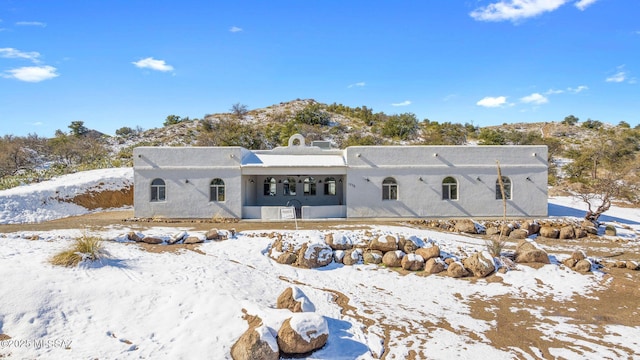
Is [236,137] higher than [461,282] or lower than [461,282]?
higher

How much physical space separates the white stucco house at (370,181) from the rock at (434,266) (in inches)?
296

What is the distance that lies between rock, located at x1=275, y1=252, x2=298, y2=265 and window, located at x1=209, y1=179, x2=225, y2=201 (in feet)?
27.0

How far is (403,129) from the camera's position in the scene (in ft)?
168

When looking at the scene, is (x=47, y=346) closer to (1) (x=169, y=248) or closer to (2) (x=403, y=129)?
(1) (x=169, y=248)

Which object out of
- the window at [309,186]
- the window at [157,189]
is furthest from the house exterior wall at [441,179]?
the window at [157,189]

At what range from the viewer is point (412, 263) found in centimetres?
1256

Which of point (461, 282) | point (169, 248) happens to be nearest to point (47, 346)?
point (169, 248)

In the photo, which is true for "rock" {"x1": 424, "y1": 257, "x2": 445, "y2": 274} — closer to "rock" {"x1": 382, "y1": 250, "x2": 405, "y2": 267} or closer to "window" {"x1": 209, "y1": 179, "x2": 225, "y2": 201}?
"rock" {"x1": 382, "y1": 250, "x2": 405, "y2": 267}

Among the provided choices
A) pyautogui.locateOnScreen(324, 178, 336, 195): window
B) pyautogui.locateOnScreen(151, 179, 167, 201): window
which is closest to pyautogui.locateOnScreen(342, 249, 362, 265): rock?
pyautogui.locateOnScreen(324, 178, 336, 195): window

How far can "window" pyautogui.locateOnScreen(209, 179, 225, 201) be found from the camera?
64.4 ft

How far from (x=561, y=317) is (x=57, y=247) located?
47.5 ft

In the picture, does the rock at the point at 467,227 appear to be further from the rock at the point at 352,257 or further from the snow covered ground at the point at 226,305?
the rock at the point at 352,257

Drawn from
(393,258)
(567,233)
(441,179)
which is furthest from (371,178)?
(567,233)

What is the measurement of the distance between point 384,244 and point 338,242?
5.85 feet
